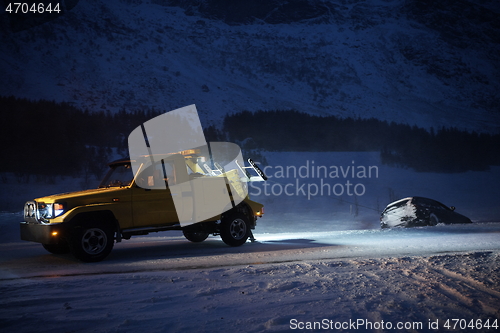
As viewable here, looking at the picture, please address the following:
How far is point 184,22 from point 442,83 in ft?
137

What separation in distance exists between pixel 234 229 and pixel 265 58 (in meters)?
59.9

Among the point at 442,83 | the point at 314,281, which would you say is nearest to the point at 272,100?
Result: the point at 442,83

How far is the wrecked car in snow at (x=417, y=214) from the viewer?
16.4 meters

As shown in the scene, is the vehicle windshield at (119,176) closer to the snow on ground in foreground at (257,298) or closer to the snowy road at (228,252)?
the snowy road at (228,252)

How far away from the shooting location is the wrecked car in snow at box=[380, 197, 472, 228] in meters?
16.4

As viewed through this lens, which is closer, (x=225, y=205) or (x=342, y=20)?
(x=225, y=205)

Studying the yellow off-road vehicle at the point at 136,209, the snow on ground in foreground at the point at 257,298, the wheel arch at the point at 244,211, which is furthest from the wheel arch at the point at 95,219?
the wheel arch at the point at 244,211

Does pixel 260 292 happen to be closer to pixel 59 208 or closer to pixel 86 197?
pixel 86 197

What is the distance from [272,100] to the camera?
60.5m

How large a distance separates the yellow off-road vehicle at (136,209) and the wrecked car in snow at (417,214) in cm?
704

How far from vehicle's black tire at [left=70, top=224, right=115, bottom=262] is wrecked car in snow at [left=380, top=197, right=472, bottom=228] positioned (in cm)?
1111

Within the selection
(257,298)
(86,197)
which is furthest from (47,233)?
(257,298)

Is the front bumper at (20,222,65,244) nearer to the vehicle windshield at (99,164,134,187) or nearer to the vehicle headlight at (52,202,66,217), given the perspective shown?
the vehicle headlight at (52,202,66,217)

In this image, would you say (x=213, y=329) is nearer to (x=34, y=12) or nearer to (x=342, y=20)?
(x=34, y=12)
